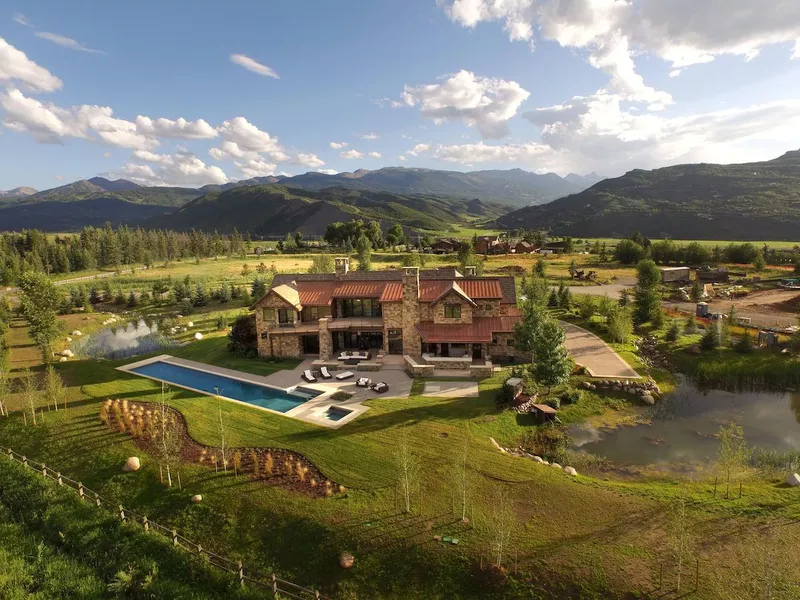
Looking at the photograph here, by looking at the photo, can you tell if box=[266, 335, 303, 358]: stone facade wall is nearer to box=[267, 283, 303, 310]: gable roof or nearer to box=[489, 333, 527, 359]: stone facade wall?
box=[267, 283, 303, 310]: gable roof

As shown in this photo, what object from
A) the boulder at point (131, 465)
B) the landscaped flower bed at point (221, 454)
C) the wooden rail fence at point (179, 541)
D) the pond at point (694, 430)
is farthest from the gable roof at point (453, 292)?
the wooden rail fence at point (179, 541)

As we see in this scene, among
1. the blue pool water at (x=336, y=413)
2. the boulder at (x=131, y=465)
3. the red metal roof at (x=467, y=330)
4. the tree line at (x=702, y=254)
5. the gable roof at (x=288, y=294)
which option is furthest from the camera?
the tree line at (x=702, y=254)

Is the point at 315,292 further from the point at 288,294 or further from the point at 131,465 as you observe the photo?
the point at 131,465

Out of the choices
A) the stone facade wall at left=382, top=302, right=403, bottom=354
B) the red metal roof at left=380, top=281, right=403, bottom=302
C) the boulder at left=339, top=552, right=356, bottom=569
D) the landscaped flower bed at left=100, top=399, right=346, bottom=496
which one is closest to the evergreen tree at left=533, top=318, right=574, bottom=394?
Result: the stone facade wall at left=382, top=302, right=403, bottom=354

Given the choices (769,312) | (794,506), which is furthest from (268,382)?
(769,312)

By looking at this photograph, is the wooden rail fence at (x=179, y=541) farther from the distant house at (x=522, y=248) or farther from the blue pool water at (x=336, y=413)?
the distant house at (x=522, y=248)

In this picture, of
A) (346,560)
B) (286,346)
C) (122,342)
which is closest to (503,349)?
(286,346)

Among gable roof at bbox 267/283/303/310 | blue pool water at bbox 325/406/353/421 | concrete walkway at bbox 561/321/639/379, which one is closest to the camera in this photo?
blue pool water at bbox 325/406/353/421
